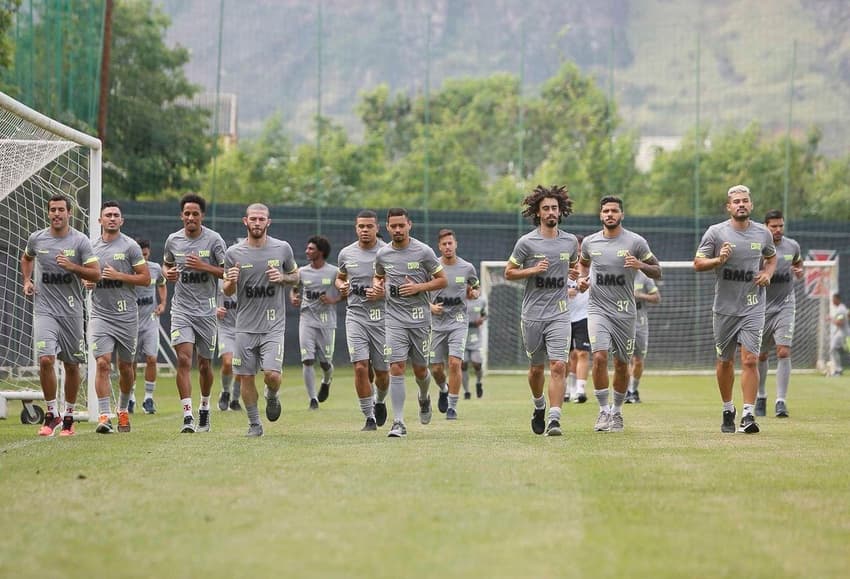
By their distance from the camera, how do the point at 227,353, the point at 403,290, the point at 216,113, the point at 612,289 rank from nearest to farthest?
the point at 403,290 < the point at 612,289 < the point at 227,353 < the point at 216,113

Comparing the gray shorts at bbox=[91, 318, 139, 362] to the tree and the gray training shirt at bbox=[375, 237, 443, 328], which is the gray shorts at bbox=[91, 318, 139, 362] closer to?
the gray training shirt at bbox=[375, 237, 443, 328]

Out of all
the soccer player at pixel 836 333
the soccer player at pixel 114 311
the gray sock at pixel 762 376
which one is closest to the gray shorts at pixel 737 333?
the gray sock at pixel 762 376

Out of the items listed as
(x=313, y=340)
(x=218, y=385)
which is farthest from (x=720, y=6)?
(x=313, y=340)

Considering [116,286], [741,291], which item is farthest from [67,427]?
[741,291]

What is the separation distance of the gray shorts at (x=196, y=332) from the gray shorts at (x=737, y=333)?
5.08 meters

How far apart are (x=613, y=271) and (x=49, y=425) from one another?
5.86m

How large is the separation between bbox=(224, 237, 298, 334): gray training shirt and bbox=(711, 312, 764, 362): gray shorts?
13.9 feet

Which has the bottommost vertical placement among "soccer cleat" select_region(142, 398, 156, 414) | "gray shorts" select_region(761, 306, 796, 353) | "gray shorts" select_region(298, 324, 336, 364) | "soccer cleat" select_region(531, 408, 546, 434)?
"soccer cleat" select_region(142, 398, 156, 414)

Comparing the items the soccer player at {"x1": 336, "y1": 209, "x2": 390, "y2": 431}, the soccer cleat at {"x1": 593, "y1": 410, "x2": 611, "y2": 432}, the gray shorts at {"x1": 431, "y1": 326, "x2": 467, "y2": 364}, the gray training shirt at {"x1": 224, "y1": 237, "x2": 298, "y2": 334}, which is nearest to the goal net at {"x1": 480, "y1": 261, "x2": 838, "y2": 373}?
the gray shorts at {"x1": 431, "y1": 326, "x2": 467, "y2": 364}

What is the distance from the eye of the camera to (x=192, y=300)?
1430 cm

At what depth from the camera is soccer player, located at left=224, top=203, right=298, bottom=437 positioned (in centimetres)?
1336

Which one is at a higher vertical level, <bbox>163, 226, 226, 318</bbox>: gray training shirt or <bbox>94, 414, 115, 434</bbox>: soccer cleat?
<bbox>163, 226, 226, 318</bbox>: gray training shirt

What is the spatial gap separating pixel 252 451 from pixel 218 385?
46.6 ft

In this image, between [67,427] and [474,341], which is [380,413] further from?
[474,341]
